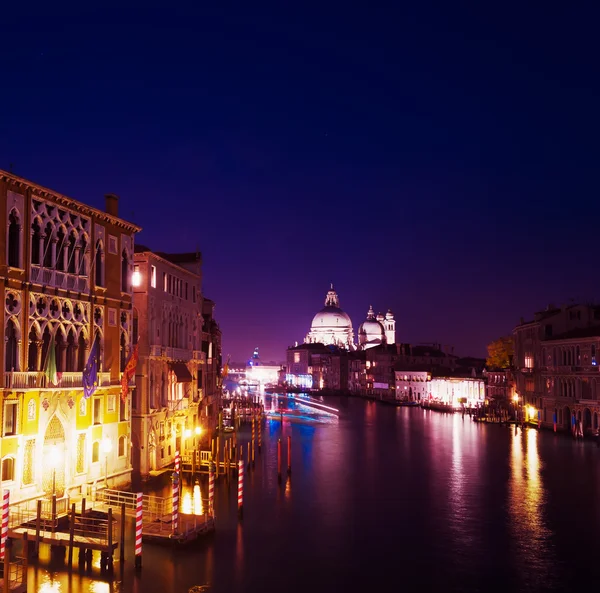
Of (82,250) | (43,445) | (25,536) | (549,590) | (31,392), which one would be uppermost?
(82,250)

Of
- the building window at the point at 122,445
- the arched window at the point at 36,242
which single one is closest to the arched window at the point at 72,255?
the arched window at the point at 36,242

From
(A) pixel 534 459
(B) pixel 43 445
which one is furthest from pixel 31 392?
(A) pixel 534 459

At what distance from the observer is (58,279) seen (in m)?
23.8

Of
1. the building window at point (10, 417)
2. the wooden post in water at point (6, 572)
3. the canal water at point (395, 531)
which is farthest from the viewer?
the building window at point (10, 417)

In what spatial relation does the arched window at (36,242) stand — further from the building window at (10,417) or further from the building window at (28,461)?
the building window at (28,461)

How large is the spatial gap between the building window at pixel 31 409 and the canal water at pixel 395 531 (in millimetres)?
4566

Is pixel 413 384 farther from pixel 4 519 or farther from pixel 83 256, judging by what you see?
pixel 4 519

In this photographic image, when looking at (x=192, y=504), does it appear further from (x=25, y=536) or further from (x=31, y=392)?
(x=25, y=536)

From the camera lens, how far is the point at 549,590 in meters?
18.3

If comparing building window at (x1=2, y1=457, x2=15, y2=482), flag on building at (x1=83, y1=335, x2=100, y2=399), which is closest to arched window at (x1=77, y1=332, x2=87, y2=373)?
flag on building at (x1=83, y1=335, x2=100, y2=399)

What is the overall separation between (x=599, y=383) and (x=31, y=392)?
39.3 meters

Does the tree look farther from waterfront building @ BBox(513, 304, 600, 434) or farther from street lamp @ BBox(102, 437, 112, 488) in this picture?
street lamp @ BBox(102, 437, 112, 488)

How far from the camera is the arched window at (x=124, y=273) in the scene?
27897 millimetres

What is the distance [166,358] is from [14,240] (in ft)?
40.0
